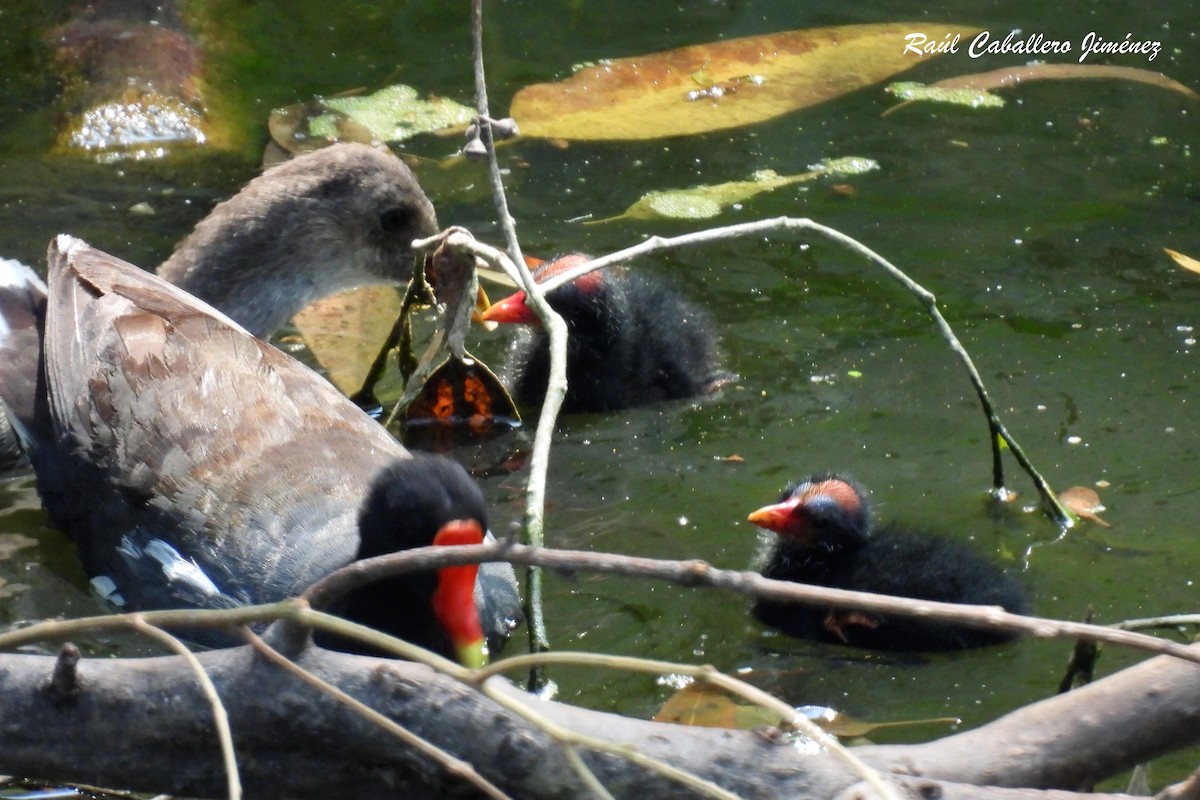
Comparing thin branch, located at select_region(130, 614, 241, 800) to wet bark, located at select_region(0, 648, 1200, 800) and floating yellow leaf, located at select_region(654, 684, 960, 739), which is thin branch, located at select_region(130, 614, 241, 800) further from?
floating yellow leaf, located at select_region(654, 684, 960, 739)

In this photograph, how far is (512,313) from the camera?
4641 mm

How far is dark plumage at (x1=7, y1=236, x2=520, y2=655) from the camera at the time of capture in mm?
3359

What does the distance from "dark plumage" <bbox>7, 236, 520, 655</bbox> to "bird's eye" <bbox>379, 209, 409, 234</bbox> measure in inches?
36.6

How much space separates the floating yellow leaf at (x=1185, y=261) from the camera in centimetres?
512

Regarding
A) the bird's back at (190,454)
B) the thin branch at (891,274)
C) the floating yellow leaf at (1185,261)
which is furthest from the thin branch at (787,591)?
the floating yellow leaf at (1185,261)

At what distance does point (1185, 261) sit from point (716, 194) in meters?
1.62

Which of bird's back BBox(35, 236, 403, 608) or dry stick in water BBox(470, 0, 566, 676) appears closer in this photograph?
dry stick in water BBox(470, 0, 566, 676)

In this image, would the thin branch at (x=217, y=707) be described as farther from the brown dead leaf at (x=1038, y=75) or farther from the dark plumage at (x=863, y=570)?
the brown dead leaf at (x=1038, y=75)

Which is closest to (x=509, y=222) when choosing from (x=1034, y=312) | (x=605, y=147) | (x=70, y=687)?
(x=70, y=687)

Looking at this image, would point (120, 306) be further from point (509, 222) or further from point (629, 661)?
point (629, 661)

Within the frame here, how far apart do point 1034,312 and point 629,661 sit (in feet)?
12.3

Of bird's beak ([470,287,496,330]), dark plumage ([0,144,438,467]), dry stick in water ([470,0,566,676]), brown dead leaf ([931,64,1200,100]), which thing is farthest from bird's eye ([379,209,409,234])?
brown dead leaf ([931,64,1200,100])

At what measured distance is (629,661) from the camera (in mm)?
1461

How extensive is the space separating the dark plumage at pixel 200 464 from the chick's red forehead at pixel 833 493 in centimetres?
70
